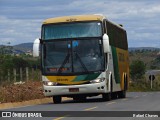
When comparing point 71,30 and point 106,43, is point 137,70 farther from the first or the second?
point 106,43

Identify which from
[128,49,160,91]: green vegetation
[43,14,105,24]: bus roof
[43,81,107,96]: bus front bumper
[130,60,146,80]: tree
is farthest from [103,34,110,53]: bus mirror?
[130,60,146,80]: tree

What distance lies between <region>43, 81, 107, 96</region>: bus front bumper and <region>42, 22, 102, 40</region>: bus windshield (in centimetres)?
243

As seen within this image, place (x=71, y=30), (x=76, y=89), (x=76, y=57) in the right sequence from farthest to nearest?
(x=71, y=30) < (x=76, y=57) < (x=76, y=89)

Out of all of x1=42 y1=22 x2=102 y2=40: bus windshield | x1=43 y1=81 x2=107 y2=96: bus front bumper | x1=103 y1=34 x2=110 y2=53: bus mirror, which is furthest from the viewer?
x1=42 y1=22 x2=102 y2=40: bus windshield

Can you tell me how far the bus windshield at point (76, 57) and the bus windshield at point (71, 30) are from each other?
0.37 meters

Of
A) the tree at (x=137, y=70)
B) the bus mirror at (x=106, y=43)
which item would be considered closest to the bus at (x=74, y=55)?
the bus mirror at (x=106, y=43)

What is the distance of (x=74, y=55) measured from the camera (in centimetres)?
2527

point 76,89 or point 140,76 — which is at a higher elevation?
point 76,89

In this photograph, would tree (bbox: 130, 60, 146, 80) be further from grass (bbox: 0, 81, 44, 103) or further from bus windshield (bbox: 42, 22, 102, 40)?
bus windshield (bbox: 42, 22, 102, 40)

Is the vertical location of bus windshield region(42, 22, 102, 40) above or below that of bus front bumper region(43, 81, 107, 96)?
above

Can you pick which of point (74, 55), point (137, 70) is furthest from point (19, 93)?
point (137, 70)

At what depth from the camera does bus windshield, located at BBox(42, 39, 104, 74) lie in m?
25.2

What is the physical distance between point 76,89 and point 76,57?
1.55 metres

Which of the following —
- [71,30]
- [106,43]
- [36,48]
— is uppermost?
[71,30]
